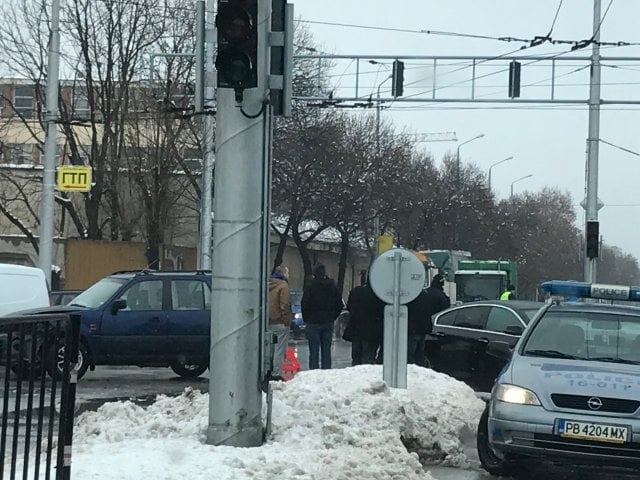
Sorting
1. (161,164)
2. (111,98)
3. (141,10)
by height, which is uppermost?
(141,10)

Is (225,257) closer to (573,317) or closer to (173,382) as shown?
(573,317)

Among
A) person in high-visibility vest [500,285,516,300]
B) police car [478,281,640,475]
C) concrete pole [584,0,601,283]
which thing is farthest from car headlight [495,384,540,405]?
person in high-visibility vest [500,285,516,300]

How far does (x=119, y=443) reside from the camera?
8.20 metres

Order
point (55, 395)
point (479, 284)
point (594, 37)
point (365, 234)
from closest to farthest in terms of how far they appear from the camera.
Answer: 1. point (55, 395)
2. point (594, 37)
3. point (479, 284)
4. point (365, 234)

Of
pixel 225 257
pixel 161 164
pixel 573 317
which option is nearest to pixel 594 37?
pixel 161 164

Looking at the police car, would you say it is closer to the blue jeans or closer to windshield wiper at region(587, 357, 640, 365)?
windshield wiper at region(587, 357, 640, 365)

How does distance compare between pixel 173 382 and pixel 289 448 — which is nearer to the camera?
pixel 289 448

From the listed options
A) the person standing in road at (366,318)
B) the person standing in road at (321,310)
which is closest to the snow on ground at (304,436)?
the person standing in road at (366,318)

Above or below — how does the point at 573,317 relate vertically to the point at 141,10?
below

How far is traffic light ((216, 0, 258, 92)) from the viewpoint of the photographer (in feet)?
26.9

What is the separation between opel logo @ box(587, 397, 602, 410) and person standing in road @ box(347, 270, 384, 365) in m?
7.36

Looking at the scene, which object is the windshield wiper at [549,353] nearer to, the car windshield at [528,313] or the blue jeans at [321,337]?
the car windshield at [528,313]

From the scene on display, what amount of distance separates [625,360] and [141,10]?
26268 mm

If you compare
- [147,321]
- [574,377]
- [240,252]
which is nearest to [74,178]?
[147,321]
